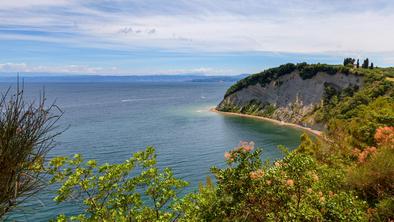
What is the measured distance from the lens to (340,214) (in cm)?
1032

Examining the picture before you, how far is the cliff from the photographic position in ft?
350

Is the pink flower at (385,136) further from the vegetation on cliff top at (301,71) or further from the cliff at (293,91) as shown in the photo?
the vegetation on cliff top at (301,71)

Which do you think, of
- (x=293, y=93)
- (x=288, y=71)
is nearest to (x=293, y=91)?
(x=293, y=93)

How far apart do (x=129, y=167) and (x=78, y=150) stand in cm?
5501

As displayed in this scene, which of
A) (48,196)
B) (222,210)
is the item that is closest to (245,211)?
(222,210)

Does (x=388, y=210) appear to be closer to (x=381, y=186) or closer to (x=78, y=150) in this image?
(x=381, y=186)

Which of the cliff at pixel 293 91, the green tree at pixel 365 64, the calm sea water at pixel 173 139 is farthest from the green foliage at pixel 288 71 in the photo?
the calm sea water at pixel 173 139

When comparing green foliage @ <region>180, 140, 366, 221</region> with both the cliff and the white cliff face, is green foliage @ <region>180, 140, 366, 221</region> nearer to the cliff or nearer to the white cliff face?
the cliff

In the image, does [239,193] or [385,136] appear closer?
[239,193]

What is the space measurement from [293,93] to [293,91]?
944 mm

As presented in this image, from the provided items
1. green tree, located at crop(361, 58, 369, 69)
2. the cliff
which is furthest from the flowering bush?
green tree, located at crop(361, 58, 369, 69)

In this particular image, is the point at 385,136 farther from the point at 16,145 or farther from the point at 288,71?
the point at 288,71

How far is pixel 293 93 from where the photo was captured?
396 ft

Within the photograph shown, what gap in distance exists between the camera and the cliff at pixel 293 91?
10669 centimetres
